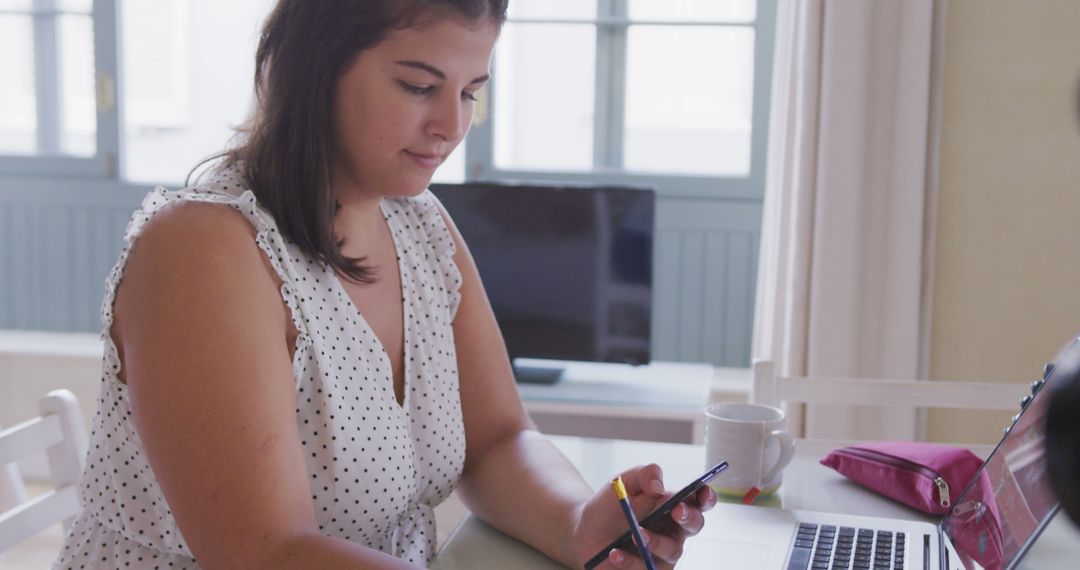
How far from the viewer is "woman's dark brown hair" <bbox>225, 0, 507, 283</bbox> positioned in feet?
3.17

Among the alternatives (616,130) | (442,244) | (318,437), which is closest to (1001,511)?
(318,437)

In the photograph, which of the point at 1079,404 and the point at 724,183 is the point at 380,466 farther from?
the point at 724,183

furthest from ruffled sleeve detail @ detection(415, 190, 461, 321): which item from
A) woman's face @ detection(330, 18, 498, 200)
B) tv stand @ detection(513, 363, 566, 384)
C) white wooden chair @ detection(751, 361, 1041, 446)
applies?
tv stand @ detection(513, 363, 566, 384)

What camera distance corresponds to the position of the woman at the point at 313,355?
84 cm

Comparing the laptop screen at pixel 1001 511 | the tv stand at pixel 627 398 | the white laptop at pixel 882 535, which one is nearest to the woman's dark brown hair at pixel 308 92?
the white laptop at pixel 882 535

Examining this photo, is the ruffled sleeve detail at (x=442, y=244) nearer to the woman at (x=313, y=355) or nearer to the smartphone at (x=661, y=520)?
the woman at (x=313, y=355)

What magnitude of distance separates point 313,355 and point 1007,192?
2.06 metres

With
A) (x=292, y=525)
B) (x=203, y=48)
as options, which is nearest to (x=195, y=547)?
(x=292, y=525)

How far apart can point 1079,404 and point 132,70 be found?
340 cm

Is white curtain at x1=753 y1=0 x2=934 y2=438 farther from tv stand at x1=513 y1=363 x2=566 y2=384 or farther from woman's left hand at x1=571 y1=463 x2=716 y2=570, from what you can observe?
woman's left hand at x1=571 y1=463 x2=716 y2=570

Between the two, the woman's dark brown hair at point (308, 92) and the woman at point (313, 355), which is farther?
the woman's dark brown hair at point (308, 92)

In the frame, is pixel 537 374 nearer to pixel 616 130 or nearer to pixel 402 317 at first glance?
pixel 616 130

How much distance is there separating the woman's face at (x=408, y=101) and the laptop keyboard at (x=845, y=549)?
1.63ft

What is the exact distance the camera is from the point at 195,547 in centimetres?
85
